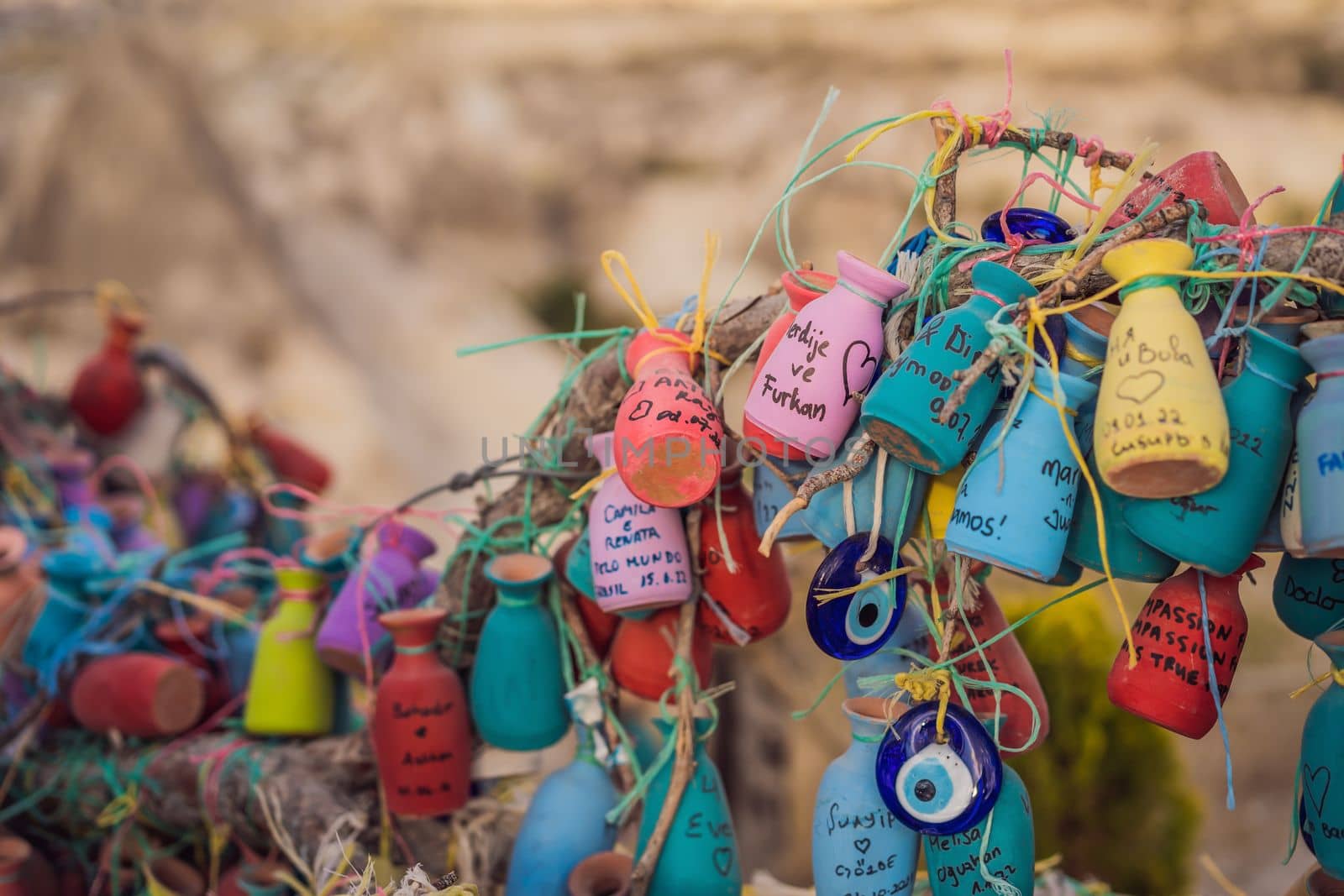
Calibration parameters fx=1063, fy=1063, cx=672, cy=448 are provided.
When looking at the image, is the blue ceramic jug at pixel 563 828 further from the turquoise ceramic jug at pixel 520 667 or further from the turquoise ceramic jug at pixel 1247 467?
the turquoise ceramic jug at pixel 1247 467

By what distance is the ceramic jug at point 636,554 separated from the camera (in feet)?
4.20

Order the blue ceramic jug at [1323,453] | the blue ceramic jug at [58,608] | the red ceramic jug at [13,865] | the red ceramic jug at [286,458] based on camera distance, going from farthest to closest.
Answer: the red ceramic jug at [286,458]
the blue ceramic jug at [58,608]
the red ceramic jug at [13,865]
the blue ceramic jug at [1323,453]

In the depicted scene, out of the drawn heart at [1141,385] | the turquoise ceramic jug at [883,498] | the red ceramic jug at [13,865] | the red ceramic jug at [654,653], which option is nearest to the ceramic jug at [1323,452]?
the drawn heart at [1141,385]

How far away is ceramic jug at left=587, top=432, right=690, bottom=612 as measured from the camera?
4.20 ft

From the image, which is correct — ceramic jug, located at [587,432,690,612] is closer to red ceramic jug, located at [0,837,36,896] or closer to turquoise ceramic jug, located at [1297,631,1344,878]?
turquoise ceramic jug, located at [1297,631,1344,878]

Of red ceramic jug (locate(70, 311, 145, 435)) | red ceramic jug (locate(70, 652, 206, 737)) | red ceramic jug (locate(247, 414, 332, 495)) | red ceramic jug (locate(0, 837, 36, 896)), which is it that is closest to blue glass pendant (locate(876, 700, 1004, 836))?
red ceramic jug (locate(70, 652, 206, 737))

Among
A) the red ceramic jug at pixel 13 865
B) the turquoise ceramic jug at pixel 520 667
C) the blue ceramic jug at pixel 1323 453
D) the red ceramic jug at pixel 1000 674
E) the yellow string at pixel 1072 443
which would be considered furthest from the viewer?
the red ceramic jug at pixel 13 865

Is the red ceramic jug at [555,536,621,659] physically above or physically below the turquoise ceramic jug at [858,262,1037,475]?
below

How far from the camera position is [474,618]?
1615mm

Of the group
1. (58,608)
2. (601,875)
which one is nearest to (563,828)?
(601,875)

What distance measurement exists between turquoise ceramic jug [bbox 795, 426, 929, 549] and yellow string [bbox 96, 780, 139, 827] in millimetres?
1399

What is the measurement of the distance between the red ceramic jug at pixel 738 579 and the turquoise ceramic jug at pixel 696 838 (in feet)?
0.55

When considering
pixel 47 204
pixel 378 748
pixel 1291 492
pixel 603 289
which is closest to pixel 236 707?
pixel 378 748

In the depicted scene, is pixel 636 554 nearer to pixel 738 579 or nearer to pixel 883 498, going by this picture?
pixel 738 579
